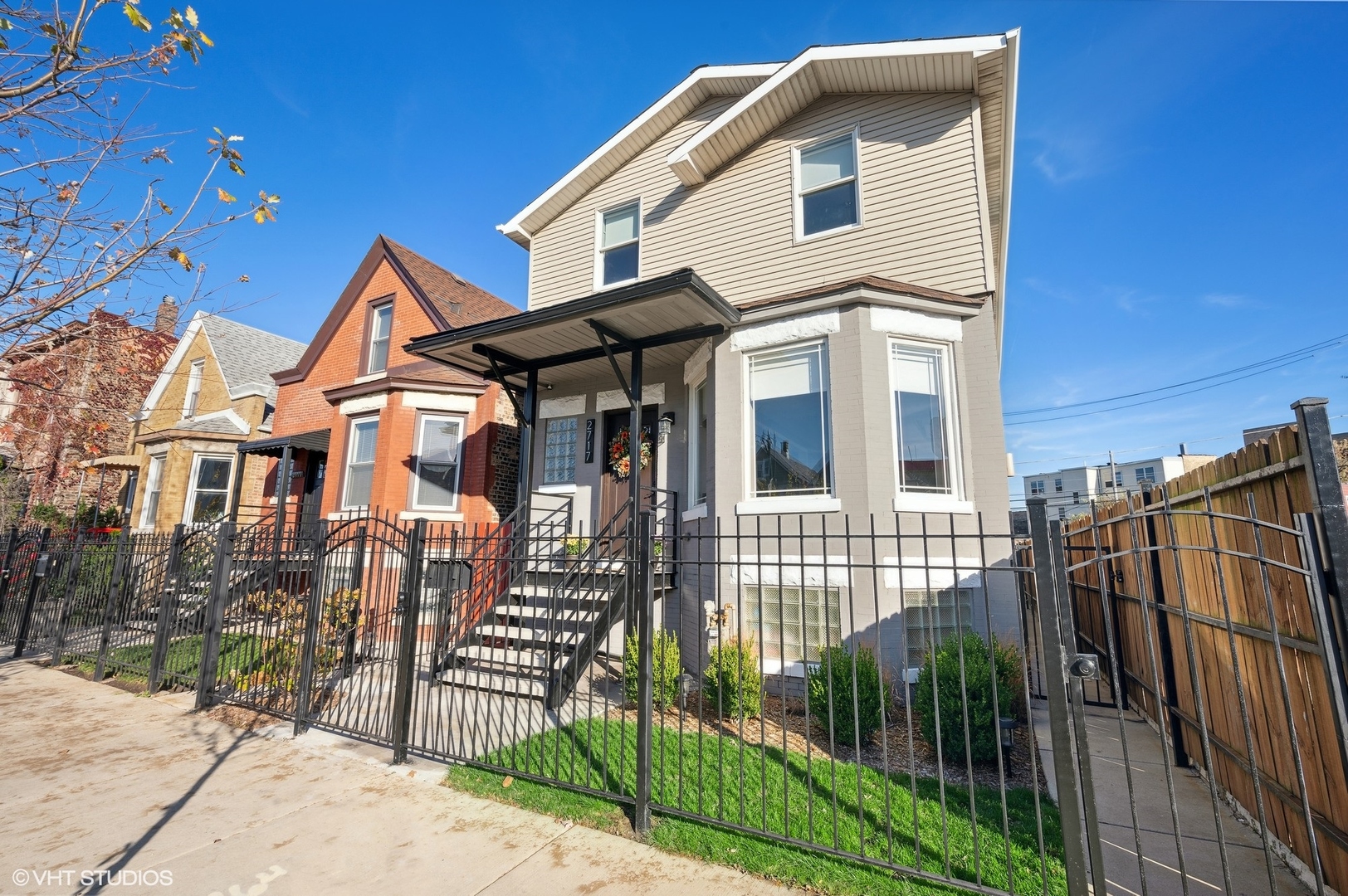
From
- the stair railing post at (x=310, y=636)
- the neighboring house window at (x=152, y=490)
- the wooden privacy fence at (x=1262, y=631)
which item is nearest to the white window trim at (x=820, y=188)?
the wooden privacy fence at (x=1262, y=631)

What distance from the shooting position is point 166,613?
7.66 m

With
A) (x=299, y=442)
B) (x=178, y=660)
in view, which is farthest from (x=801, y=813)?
(x=299, y=442)

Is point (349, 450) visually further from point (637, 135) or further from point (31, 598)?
point (637, 135)

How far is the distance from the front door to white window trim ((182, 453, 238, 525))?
12.9 meters

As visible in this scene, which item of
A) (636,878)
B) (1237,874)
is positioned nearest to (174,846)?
(636,878)

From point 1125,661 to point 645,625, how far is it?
21.2 feet

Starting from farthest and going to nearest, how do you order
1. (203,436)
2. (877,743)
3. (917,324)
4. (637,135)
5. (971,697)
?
(203,436)
(637,135)
(917,324)
(877,743)
(971,697)

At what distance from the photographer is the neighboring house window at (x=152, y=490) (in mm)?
17969

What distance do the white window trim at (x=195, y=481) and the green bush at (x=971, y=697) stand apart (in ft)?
62.6

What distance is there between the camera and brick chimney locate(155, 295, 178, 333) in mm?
5387

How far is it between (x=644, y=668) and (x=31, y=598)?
11965mm

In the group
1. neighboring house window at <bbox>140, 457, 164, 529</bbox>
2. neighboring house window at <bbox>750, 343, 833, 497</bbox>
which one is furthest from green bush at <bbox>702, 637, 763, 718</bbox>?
neighboring house window at <bbox>140, 457, 164, 529</bbox>

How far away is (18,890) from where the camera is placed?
348 centimetres

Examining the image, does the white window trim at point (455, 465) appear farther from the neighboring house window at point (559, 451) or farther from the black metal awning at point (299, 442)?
the black metal awning at point (299, 442)
